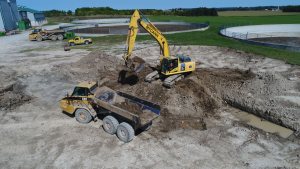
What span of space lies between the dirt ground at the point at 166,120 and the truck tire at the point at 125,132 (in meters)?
0.25

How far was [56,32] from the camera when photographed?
38812 millimetres

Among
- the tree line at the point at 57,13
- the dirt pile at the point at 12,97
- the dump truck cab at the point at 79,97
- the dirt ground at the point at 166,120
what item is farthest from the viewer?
the tree line at the point at 57,13

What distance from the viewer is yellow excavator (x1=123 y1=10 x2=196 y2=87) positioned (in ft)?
50.3

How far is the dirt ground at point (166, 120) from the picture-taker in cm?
999

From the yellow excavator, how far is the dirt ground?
54 centimetres

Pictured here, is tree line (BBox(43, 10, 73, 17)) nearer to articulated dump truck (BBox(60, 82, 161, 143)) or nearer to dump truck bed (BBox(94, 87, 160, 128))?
articulated dump truck (BBox(60, 82, 161, 143))

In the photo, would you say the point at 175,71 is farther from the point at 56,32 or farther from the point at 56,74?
the point at 56,32

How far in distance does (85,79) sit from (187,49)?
40.3ft

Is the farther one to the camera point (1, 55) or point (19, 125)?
point (1, 55)

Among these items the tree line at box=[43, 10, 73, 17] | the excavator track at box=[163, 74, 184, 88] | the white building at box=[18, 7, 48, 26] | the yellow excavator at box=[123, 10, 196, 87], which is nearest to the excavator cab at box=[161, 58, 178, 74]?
the yellow excavator at box=[123, 10, 196, 87]

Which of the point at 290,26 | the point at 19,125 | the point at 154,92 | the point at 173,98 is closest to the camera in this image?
the point at 19,125

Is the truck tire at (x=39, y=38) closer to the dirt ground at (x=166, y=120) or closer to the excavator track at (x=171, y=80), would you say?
the dirt ground at (x=166, y=120)

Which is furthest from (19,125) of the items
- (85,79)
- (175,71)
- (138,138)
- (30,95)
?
(175,71)

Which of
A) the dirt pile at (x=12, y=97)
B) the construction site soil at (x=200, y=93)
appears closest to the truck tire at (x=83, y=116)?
the construction site soil at (x=200, y=93)
